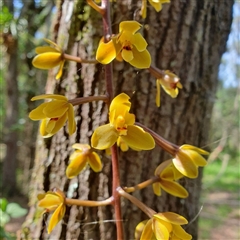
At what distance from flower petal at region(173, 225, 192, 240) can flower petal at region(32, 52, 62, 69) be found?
60 cm

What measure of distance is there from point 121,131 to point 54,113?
179 millimetres

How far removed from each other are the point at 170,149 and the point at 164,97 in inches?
17.9

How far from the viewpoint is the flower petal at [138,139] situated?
2.57 ft

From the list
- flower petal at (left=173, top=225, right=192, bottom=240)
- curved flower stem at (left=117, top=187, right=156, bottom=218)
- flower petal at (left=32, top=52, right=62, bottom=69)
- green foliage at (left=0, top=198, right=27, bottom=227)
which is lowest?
green foliage at (left=0, top=198, right=27, bottom=227)

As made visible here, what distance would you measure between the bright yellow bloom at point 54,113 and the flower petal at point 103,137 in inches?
3.6

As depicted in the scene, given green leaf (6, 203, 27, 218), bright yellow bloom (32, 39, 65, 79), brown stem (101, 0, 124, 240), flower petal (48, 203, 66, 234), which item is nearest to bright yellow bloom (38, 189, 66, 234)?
flower petal (48, 203, 66, 234)

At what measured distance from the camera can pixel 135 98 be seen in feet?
4.31

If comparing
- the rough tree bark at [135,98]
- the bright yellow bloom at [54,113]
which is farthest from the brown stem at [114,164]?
the rough tree bark at [135,98]

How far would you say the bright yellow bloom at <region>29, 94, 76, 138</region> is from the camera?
82cm

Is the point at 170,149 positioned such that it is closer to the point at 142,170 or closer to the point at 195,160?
the point at 195,160

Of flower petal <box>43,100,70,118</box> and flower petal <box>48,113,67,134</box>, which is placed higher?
flower petal <box>43,100,70,118</box>

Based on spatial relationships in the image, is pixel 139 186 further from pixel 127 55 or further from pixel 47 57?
pixel 47 57

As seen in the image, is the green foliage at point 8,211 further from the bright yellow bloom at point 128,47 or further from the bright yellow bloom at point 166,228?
the bright yellow bloom at point 128,47

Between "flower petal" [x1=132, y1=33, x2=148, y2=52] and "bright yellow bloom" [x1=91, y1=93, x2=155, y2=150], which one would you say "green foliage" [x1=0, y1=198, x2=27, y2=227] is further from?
"flower petal" [x1=132, y1=33, x2=148, y2=52]
